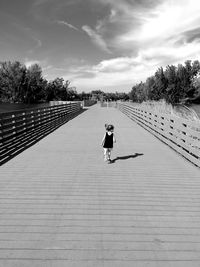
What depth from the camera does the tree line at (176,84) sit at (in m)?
52.7

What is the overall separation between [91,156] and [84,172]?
5.85 feet

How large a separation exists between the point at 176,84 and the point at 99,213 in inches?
2055

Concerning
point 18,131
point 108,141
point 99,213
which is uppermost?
point 108,141

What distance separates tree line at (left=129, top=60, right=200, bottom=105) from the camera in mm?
52719

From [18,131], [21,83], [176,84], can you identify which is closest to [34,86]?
[21,83]

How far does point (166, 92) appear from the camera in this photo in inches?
2089

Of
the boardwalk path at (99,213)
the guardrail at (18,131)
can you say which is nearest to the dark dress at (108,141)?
the boardwalk path at (99,213)

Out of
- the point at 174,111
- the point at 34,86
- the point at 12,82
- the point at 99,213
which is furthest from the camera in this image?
the point at 34,86

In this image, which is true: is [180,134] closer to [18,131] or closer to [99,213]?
[99,213]

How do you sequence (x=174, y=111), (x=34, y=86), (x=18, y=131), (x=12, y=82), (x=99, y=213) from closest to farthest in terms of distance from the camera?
(x=99, y=213) < (x=18, y=131) < (x=174, y=111) < (x=12, y=82) < (x=34, y=86)

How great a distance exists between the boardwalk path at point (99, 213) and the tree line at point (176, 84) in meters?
47.3

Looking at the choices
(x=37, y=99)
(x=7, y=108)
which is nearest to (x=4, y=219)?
(x=7, y=108)

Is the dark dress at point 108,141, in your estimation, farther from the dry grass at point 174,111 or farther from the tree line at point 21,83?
the tree line at point 21,83

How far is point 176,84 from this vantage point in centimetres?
5272
